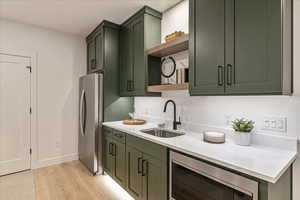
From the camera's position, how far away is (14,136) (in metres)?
2.79

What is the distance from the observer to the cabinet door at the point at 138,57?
7.77 feet

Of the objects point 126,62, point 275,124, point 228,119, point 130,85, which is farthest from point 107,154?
point 275,124

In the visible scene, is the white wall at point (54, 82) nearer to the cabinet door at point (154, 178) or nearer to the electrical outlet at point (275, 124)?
the cabinet door at point (154, 178)

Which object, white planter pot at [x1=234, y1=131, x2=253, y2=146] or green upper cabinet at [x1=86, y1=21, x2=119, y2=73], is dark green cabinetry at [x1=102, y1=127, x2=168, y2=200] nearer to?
white planter pot at [x1=234, y1=131, x2=253, y2=146]

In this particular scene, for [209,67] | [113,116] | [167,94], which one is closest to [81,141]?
[113,116]

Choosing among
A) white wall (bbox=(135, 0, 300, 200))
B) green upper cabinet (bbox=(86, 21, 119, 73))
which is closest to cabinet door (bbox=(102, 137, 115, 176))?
white wall (bbox=(135, 0, 300, 200))

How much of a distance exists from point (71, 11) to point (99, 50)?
0.70 metres

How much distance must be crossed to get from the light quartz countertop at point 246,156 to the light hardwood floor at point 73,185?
1.26 m

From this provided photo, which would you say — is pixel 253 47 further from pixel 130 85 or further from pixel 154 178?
pixel 130 85

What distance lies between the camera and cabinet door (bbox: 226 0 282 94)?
111cm

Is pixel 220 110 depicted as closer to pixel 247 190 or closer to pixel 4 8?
pixel 247 190

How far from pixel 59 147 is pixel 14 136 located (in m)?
0.75

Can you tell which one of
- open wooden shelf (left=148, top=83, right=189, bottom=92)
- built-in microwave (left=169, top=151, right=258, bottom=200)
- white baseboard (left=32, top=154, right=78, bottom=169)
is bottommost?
white baseboard (left=32, top=154, right=78, bottom=169)

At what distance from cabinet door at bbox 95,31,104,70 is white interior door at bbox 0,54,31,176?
1220 mm
